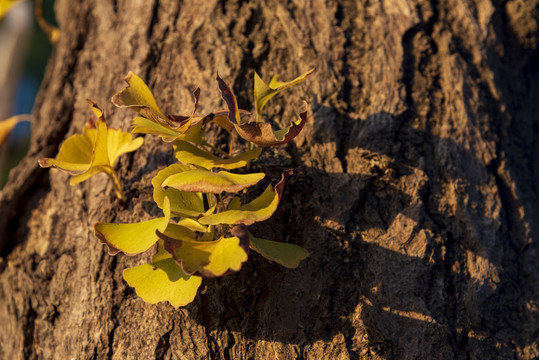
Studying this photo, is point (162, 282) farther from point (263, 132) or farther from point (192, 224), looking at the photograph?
point (263, 132)

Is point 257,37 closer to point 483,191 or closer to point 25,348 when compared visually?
point 483,191

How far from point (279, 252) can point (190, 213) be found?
0.12 m

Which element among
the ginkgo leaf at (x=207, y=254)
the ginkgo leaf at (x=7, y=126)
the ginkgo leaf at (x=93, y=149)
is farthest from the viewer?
the ginkgo leaf at (x=7, y=126)

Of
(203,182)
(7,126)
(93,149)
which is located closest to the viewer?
(203,182)

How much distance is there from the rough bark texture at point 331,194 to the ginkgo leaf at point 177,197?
116mm

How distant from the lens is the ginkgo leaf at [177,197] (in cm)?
52

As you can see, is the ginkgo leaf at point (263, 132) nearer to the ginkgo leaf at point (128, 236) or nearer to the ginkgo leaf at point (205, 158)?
the ginkgo leaf at point (205, 158)

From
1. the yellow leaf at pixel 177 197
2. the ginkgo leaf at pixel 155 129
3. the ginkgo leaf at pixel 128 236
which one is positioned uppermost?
the ginkgo leaf at pixel 155 129

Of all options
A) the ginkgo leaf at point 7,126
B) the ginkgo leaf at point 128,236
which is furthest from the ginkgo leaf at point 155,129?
the ginkgo leaf at point 7,126

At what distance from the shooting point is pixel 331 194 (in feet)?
2.24

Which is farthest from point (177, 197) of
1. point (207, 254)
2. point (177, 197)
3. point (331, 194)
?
point (331, 194)

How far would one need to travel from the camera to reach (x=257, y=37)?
2.78ft

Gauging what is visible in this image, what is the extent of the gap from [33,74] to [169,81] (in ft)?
19.5

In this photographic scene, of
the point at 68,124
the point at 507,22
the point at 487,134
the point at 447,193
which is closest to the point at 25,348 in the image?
the point at 68,124
